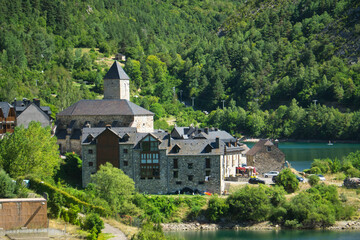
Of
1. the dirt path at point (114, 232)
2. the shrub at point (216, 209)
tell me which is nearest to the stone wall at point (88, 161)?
the shrub at point (216, 209)

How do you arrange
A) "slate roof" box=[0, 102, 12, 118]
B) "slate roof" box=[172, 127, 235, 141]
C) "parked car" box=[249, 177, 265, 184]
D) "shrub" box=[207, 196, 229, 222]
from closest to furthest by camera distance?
"shrub" box=[207, 196, 229, 222] < "parked car" box=[249, 177, 265, 184] < "slate roof" box=[172, 127, 235, 141] < "slate roof" box=[0, 102, 12, 118]

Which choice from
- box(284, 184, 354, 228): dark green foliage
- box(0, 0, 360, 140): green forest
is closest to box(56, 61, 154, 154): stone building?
box(284, 184, 354, 228): dark green foliage

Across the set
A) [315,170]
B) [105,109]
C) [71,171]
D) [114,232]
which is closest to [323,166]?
[315,170]

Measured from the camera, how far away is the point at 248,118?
143500 mm

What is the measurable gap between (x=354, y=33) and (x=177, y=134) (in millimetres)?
107142

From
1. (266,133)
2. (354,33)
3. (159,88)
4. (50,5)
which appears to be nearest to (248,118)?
(266,133)

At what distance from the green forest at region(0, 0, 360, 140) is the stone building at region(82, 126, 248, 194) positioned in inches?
2013

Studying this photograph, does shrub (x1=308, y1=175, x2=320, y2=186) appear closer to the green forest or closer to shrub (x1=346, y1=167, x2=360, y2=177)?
shrub (x1=346, y1=167, x2=360, y2=177)

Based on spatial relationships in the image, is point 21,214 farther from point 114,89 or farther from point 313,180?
point 114,89

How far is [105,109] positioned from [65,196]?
81.5ft

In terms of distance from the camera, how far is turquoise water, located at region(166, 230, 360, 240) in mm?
51566

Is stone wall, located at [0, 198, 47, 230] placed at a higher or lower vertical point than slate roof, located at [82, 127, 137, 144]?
lower

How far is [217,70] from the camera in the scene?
17875 cm

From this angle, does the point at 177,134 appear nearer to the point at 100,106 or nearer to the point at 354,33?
the point at 100,106
